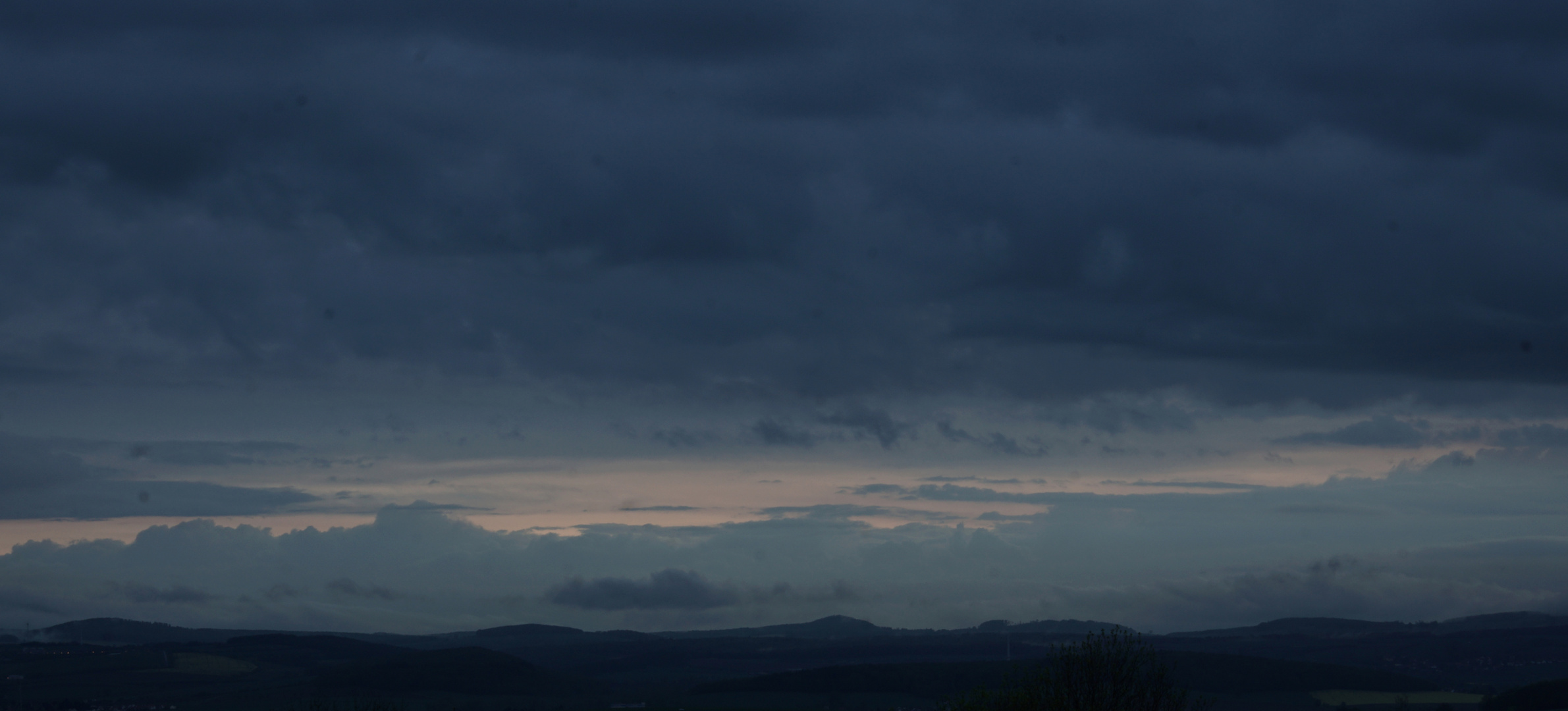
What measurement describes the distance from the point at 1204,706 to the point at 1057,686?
11916 millimetres

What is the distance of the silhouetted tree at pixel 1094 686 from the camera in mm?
98812

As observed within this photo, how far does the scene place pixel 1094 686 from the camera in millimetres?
100500

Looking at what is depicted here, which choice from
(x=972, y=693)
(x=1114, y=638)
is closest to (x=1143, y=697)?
(x=1114, y=638)

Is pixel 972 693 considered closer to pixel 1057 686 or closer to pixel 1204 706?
pixel 1057 686

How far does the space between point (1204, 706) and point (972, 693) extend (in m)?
17.9

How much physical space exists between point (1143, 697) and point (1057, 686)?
21.1ft

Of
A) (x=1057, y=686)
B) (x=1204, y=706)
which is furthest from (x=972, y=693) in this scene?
(x=1204, y=706)

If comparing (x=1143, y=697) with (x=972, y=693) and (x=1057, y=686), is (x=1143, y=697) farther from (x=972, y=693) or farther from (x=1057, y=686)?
(x=972, y=693)

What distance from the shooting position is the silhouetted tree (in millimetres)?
98812

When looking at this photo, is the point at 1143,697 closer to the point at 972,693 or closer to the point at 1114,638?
the point at 1114,638

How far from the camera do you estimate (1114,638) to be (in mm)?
102312

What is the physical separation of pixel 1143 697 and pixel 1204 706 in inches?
232

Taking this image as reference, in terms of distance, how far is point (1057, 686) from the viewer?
101m

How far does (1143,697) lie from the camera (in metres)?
99.9
